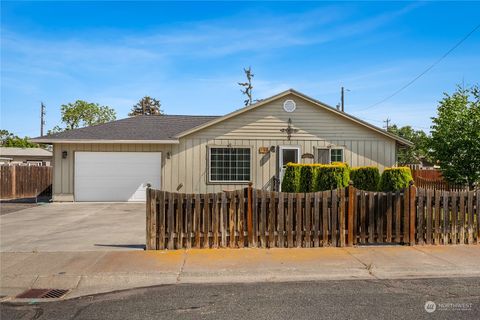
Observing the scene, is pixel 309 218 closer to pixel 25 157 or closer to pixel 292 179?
pixel 292 179

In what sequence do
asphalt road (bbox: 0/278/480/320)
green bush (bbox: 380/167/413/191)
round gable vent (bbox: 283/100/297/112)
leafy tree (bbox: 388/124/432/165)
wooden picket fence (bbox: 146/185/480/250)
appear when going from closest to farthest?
asphalt road (bbox: 0/278/480/320) → wooden picket fence (bbox: 146/185/480/250) → green bush (bbox: 380/167/413/191) → round gable vent (bbox: 283/100/297/112) → leafy tree (bbox: 388/124/432/165)

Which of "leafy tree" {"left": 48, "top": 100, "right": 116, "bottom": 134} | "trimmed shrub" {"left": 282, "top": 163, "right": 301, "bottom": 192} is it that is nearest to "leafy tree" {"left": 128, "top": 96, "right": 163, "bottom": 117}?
"leafy tree" {"left": 48, "top": 100, "right": 116, "bottom": 134}

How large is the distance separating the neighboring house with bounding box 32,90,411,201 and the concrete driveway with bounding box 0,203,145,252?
1.93 meters

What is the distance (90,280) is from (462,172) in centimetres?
1381

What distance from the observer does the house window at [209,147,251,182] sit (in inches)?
663

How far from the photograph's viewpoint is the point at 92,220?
11836 mm

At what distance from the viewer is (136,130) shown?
18062mm

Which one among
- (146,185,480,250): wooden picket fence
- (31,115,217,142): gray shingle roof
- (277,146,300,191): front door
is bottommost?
(146,185,480,250): wooden picket fence

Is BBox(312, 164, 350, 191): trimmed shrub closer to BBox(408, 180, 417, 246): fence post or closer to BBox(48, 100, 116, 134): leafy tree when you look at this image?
BBox(408, 180, 417, 246): fence post

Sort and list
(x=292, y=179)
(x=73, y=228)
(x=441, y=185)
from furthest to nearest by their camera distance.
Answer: (x=441, y=185)
(x=292, y=179)
(x=73, y=228)

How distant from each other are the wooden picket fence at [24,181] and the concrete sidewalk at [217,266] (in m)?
15.1

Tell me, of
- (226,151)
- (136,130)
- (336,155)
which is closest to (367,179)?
(336,155)

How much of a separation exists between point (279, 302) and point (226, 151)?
12.1 meters

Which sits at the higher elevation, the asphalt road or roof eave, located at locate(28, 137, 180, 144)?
roof eave, located at locate(28, 137, 180, 144)
